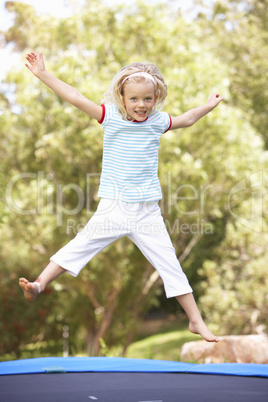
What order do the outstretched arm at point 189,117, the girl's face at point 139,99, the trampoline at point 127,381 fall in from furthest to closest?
the outstretched arm at point 189,117, the girl's face at point 139,99, the trampoline at point 127,381

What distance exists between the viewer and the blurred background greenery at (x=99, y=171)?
6.89 metres

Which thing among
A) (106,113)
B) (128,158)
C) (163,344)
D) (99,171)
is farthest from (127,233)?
(163,344)

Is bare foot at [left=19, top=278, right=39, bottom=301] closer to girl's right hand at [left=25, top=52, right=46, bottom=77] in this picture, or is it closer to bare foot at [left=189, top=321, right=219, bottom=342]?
bare foot at [left=189, top=321, right=219, bottom=342]

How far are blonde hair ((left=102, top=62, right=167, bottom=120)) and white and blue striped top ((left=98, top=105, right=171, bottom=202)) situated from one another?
0.13 feet

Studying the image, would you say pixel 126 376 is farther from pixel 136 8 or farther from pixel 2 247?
pixel 2 247

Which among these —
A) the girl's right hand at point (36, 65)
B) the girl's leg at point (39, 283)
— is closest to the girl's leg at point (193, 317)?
the girl's leg at point (39, 283)

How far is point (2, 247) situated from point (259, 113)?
593 cm

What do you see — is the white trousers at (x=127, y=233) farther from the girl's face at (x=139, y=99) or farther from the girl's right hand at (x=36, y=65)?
the girl's right hand at (x=36, y=65)

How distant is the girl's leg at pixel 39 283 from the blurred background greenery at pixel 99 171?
3.90 metres

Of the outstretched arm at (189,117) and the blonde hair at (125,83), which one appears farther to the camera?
the outstretched arm at (189,117)

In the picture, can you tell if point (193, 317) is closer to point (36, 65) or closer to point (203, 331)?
point (203, 331)

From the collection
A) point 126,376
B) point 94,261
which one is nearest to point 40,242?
point 94,261

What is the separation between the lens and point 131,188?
2420mm

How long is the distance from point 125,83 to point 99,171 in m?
4.77
